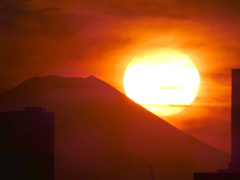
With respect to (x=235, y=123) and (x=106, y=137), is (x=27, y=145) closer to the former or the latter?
(x=235, y=123)

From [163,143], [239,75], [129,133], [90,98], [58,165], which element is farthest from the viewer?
[90,98]

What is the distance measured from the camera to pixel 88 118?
16575 cm

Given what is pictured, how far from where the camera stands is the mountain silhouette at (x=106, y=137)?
458 ft

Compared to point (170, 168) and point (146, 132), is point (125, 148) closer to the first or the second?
point (146, 132)

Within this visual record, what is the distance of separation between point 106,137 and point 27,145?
107 meters

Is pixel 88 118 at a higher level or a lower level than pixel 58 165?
higher

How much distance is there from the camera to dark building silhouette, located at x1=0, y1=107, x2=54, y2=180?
53.1 meters

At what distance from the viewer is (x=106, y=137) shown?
160m

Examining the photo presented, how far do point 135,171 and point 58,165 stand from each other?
2510 centimetres

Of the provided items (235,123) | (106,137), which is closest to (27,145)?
(235,123)

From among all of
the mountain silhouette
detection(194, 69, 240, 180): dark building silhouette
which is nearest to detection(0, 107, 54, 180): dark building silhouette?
detection(194, 69, 240, 180): dark building silhouette

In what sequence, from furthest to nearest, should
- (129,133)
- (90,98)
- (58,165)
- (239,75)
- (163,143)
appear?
(90,98), (129,133), (163,143), (58,165), (239,75)

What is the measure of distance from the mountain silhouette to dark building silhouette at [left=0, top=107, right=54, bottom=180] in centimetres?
7607

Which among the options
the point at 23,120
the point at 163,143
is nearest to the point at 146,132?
the point at 163,143
